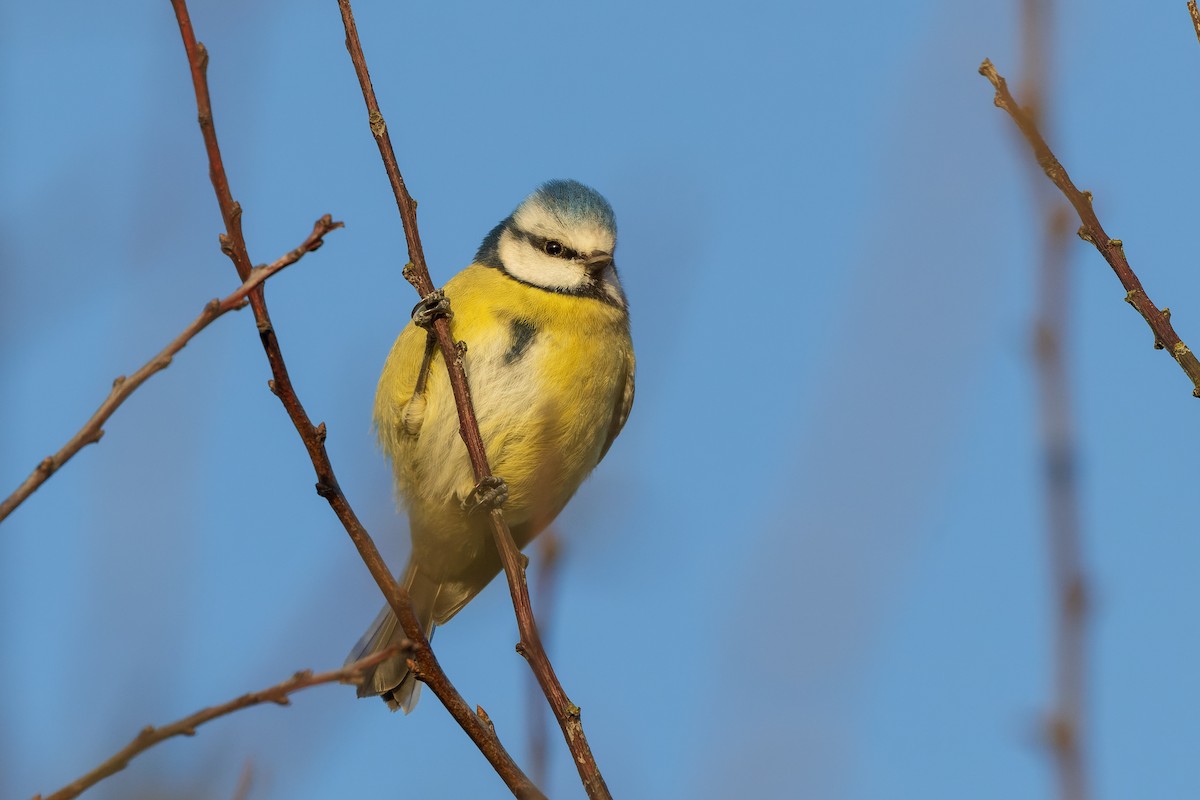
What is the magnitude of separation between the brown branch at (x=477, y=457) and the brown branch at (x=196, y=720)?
1.93 ft

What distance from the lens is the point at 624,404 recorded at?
477 centimetres

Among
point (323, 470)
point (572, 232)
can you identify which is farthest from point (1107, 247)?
point (572, 232)

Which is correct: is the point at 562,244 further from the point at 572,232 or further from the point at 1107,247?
the point at 1107,247

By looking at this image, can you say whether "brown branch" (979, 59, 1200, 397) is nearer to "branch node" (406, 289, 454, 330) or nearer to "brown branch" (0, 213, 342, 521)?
"brown branch" (0, 213, 342, 521)

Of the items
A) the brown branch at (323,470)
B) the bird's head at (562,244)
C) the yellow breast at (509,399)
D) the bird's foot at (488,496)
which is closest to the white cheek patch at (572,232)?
the bird's head at (562,244)

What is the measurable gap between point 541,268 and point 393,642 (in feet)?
4.88

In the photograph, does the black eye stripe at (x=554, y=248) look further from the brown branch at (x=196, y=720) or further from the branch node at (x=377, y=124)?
the brown branch at (x=196, y=720)

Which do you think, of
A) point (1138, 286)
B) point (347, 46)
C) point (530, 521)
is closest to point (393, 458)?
point (530, 521)

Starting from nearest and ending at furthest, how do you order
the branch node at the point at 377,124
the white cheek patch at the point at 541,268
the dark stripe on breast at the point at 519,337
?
1. the branch node at the point at 377,124
2. the dark stripe on breast at the point at 519,337
3. the white cheek patch at the point at 541,268

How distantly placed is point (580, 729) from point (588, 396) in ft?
6.48

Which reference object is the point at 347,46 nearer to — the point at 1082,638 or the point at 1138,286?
the point at 1138,286

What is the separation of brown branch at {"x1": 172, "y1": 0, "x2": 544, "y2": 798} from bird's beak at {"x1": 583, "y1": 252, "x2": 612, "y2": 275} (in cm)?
236

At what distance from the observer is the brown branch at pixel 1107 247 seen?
6.39 ft

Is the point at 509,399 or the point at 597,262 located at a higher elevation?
the point at 597,262
